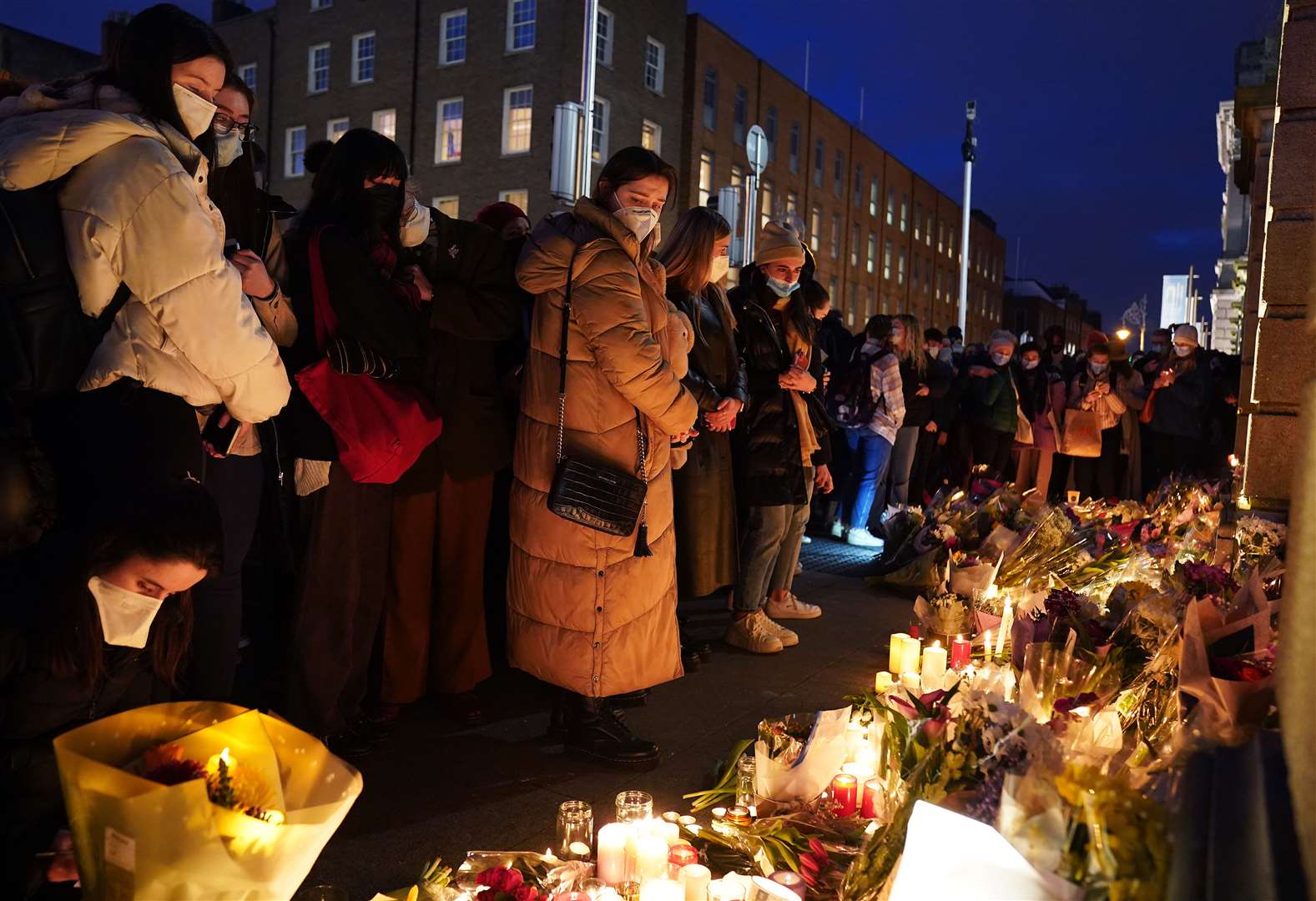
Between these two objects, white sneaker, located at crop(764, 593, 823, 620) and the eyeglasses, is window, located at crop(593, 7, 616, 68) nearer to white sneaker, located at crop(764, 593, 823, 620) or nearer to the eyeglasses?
white sneaker, located at crop(764, 593, 823, 620)

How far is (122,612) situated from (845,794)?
210 centimetres

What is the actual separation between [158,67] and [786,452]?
3.52 metres

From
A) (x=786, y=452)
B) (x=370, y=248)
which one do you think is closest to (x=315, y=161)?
(x=370, y=248)

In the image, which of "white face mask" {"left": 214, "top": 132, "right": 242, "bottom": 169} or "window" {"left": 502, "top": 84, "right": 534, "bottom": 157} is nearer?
"white face mask" {"left": 214, "top": 132, "right": 242, "bottom": 169}

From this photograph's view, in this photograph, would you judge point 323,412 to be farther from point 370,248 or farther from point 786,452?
point 786,452

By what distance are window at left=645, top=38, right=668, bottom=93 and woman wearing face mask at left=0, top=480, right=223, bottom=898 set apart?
29.7 m

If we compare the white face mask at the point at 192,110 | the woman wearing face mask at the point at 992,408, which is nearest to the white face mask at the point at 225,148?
the white face mask at the point at 192,110

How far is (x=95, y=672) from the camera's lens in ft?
7.57

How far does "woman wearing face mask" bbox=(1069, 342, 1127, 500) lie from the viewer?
1041 cm

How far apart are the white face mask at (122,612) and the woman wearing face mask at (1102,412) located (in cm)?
959

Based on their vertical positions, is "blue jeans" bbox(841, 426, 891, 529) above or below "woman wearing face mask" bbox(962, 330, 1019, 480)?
below

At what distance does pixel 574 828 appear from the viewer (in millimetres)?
2834

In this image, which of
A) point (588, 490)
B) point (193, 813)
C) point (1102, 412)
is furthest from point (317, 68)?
point (193, 813)

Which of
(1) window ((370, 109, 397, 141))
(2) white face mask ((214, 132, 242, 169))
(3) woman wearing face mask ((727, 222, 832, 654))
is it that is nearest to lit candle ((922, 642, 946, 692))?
(3) woman wearing face mask ((727, 222, 832, 654))
